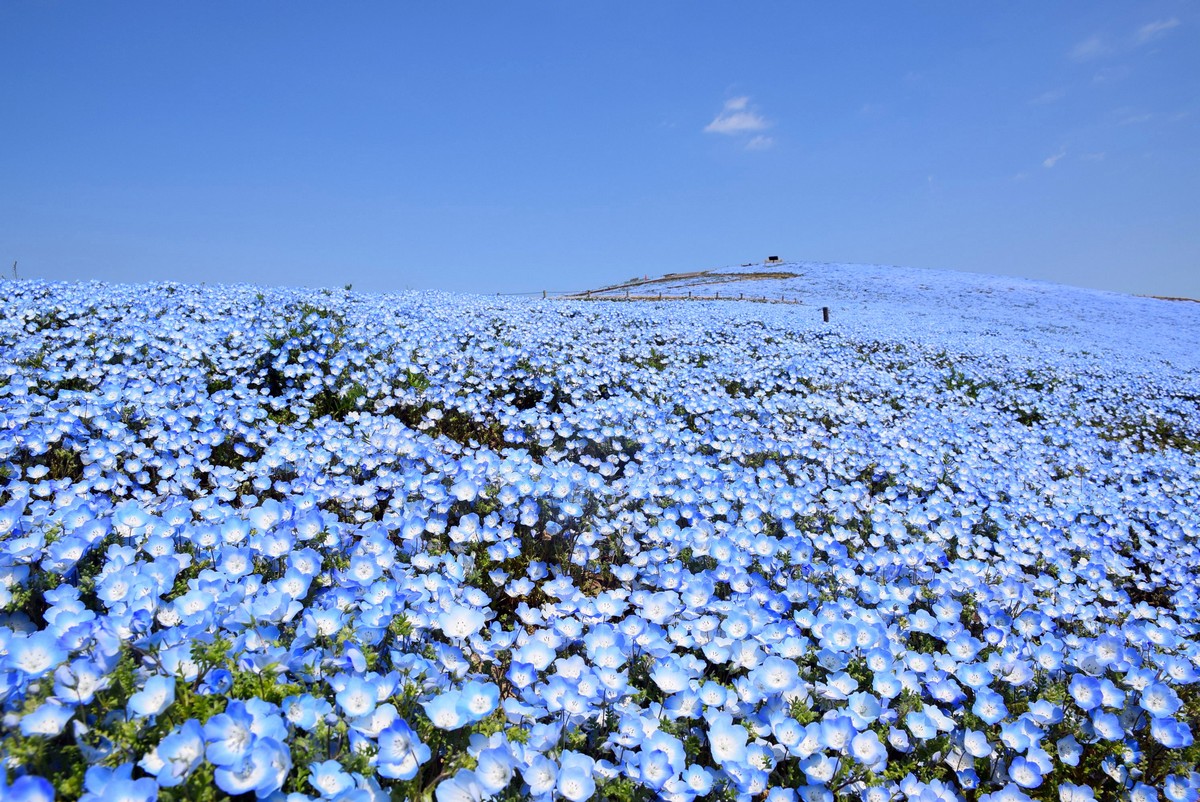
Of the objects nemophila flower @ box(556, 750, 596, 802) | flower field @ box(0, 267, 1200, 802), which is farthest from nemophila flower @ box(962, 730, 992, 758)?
nemophila flower @ box(556, 750, 596, 802)

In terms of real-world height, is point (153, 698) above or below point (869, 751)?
above

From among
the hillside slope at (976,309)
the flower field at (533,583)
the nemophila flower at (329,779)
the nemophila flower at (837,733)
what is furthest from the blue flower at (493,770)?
the hillside slope at (976,309)

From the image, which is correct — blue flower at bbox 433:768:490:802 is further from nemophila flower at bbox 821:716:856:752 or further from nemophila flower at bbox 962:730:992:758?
nemophila flower at bbox 962:730:992:758

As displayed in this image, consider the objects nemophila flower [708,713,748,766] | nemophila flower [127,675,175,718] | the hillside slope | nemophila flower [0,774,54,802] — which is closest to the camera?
nemophila flower [0,774,54,802]

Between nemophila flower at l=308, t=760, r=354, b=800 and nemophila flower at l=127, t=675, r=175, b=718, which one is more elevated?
nemophila flower at l=127, t=675, r=175, b=718

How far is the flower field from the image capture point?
6.33ft

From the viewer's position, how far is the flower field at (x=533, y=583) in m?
1.93

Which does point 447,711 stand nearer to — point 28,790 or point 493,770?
point 493,770

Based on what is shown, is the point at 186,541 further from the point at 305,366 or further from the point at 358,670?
the point at 305,366

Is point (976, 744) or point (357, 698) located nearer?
point (357, 698)

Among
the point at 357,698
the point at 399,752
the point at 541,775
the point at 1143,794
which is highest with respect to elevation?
the point at 357,698

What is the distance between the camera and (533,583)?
142 inches

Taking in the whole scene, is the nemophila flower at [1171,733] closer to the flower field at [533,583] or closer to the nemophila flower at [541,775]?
the flower field at [533,583]

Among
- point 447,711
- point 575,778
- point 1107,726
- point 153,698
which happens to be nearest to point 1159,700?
point 1107,726
